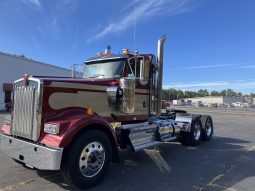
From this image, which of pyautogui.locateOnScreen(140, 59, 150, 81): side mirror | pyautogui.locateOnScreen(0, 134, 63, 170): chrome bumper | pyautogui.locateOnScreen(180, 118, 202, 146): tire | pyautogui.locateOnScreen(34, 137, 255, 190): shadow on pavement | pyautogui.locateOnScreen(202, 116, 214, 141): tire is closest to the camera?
pyautogui.locateOnScreen(0, 134, 63, 170): chrome bumper

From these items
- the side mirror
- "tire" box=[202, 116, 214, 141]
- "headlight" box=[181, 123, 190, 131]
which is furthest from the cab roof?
"tire" box=[202, 116, 214, 141]

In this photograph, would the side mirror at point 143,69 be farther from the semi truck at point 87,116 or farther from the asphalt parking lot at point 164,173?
the asphalt parking lot at point 164,173

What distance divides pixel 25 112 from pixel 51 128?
83 centimetres

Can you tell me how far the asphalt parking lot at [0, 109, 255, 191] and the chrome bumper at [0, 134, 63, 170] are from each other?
535 mm

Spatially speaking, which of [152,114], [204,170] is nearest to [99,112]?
[152,114]

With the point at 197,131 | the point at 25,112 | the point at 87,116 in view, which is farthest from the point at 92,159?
the point at 197,131

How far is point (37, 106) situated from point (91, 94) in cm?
133

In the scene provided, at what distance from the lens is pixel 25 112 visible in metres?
5.41

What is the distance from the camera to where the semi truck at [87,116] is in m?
4.94

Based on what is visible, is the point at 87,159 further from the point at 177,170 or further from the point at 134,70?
the point at 134,70

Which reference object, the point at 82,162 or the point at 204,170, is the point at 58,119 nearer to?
the point at 82,162

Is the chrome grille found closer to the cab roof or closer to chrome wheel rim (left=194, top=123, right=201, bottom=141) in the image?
the cab roof

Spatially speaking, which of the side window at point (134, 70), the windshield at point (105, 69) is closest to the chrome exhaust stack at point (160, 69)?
the side window at point (134, 70)

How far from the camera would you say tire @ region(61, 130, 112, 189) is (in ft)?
16.1
